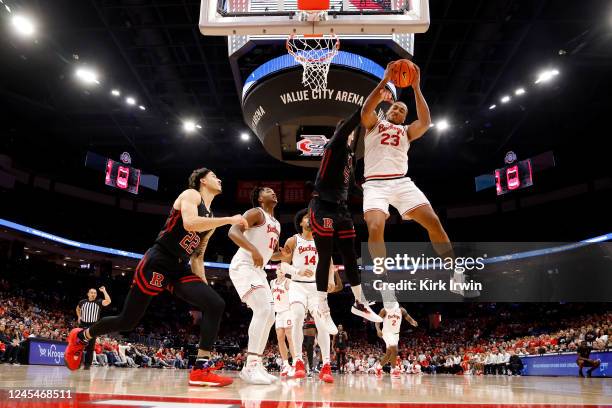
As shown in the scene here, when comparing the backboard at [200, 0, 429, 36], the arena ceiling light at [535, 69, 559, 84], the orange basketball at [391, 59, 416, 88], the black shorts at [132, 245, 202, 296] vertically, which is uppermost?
the arena ceiling light at [535, 69, 559, 84]

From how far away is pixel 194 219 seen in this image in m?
4.31

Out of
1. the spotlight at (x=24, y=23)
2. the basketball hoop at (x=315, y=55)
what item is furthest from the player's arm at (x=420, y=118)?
the spotlight at (x=24, y=23)

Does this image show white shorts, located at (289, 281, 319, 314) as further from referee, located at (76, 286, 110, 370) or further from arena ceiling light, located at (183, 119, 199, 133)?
arena ceiling light, located at (183, 119, 199, 133)

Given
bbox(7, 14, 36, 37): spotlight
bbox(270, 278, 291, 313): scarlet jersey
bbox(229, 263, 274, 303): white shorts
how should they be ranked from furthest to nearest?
bbox(7, 14, 36, 37): spotlight, bbox(270, 278, 291, 313): scarlet jersey, bbox(229, 263, 274, 303): white shorts

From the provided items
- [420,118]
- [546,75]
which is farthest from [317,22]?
[546,75]

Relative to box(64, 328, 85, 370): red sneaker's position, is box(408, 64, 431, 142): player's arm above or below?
above

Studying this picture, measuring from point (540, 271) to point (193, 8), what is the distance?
910 inches

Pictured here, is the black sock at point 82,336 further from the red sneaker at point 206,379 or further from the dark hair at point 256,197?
the dark hair at point 256,197

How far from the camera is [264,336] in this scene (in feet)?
16.6

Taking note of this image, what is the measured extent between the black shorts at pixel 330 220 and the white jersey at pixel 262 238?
0.51 m

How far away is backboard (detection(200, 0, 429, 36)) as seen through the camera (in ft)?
17.3

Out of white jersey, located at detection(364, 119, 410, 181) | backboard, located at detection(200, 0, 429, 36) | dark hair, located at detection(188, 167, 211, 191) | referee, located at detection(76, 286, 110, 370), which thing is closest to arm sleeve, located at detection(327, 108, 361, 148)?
white jersey, located at detection(364, 119, 410, 181)

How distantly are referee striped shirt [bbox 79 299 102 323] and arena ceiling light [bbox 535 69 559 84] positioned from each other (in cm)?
1460

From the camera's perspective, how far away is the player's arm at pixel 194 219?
169 inches
